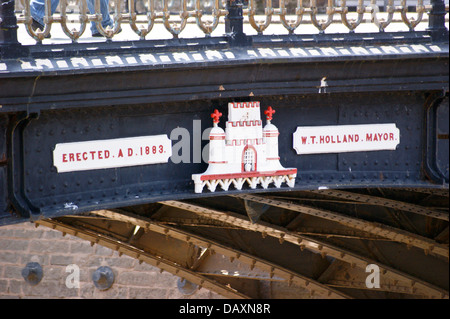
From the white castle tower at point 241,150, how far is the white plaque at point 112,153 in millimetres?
356

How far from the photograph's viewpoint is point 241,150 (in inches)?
278

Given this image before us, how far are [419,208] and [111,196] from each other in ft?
16.0

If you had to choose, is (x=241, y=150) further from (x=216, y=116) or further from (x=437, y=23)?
(x=437, y=23)

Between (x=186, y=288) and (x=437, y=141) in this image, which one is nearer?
(x=437, y=141)

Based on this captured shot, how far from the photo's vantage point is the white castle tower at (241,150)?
700 cm

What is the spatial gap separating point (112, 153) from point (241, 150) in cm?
102

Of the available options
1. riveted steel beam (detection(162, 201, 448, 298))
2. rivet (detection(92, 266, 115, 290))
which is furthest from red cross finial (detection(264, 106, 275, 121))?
rivet (detection(92, 266, 115, 290))

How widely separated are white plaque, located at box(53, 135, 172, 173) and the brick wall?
10.1 m

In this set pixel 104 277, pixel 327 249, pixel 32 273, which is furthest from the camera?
pixel 32 273

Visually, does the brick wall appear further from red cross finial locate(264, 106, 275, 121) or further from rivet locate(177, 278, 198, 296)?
red cross finial locate(264, 106, 275, 121)

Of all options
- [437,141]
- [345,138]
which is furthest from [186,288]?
[345,138]

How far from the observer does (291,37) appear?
7.14 m

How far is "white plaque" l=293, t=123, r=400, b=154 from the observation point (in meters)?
7.46

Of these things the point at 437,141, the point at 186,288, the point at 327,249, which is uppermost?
the point at 437,141
